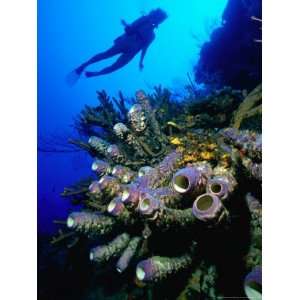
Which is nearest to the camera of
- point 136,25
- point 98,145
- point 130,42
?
point 98,145

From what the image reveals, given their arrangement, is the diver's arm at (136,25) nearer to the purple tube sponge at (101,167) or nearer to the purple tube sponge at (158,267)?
the purple tube sponge at (101,167)

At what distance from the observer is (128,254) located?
183cm

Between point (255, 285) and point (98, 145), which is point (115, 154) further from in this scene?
point (255, 285)

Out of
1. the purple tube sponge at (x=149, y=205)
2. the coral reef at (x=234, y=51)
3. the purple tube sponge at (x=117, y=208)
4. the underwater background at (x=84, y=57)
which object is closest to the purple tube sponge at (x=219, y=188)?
the purple tube sponge at (x=149, y=205)

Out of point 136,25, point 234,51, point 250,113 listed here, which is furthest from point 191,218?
point 136,25

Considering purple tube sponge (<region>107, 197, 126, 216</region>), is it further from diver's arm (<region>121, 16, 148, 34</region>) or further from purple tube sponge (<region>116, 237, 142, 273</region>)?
diver's arm (<region>121, 16, 148, 34</region>)

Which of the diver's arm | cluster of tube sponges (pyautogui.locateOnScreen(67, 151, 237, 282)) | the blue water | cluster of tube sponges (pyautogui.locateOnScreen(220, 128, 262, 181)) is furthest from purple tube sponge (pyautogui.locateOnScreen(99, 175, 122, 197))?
the blue water

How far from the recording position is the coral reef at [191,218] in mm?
1373

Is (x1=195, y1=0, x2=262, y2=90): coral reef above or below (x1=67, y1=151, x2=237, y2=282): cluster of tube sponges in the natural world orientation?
above

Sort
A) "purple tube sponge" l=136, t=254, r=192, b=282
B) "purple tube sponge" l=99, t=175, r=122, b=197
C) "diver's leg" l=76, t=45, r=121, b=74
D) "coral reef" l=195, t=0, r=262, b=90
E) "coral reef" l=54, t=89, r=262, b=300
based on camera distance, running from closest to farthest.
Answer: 1. "coral reef" l=54, t=89, r=262, b=300
2. "purple tube sponge" l=136, t=254, r=192, b=282
3. "purple tube sponge" l=99, t=175, r=122, b=197
4. "coral reef" l=195, t=0, r=262, b=90
5. "diver's leg" l=76, t=45, r=121, b=74

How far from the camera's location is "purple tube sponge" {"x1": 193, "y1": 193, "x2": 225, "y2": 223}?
49.0 inches

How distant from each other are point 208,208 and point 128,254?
0.76 meters

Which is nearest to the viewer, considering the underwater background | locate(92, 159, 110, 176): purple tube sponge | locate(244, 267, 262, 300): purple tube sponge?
locate(244, 267, 262, 300): purple tube sponge

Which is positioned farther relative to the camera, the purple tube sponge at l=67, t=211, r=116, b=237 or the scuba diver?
the scuba diver
